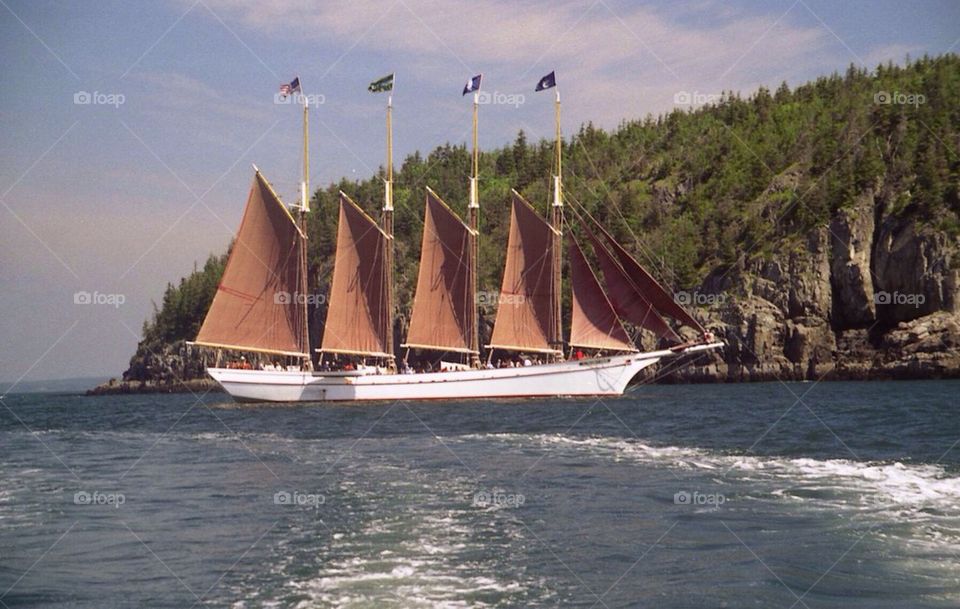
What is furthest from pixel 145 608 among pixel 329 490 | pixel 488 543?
pixel 329 490

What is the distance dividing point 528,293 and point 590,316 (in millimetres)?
4519

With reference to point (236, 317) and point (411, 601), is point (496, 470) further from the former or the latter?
point (236, 317)

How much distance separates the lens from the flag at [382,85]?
65688 mm

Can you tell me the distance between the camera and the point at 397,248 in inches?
5017

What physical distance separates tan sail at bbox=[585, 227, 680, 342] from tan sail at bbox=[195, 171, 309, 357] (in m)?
19.8

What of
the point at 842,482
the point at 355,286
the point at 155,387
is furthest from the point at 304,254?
the point at 155,387

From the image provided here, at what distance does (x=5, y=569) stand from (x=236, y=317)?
45930 mm

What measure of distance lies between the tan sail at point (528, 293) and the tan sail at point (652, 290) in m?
5.72

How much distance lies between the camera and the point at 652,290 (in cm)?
5941

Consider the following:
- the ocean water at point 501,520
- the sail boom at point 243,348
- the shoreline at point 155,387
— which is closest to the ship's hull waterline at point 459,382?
the sail boom at point 243,348

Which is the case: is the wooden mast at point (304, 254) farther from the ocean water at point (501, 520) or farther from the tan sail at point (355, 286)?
the ocean water at point (501, 520)

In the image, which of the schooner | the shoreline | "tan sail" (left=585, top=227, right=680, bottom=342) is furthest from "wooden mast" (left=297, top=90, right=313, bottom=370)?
the shoreline

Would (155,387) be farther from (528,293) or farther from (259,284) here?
(528,293)

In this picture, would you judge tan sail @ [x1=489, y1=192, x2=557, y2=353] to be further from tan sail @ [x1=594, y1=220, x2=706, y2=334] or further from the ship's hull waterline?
tan sail @ [x1=594, y1=220, x2=706, y2=334]
